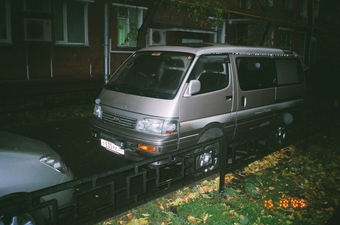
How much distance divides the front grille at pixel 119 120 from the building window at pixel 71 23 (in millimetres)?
7767

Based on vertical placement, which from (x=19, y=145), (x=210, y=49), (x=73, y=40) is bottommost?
(x=19, y=145)

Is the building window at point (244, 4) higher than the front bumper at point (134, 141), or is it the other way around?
the building window at point (244, 4)

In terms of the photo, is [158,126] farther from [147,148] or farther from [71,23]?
[71,23]

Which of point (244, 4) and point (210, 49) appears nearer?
point (210, 49)

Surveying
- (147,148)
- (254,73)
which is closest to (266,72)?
(254,73)

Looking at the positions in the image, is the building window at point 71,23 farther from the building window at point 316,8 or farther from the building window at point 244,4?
the building window at point 316,8

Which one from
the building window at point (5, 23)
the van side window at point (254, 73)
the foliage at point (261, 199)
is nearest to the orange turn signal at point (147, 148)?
the foliage at point (261, 199)

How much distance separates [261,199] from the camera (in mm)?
4750

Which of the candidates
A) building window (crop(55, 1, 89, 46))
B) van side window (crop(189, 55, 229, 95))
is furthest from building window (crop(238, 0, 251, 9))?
van side window (crop(189, 55, 229, 95))

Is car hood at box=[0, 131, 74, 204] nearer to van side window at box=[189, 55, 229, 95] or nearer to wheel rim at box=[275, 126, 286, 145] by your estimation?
van side window at box=[189, 55, 229, 95]

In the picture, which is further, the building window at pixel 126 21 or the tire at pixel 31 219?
the building window at pixel 126 21

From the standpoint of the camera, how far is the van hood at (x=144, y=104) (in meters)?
4.82
